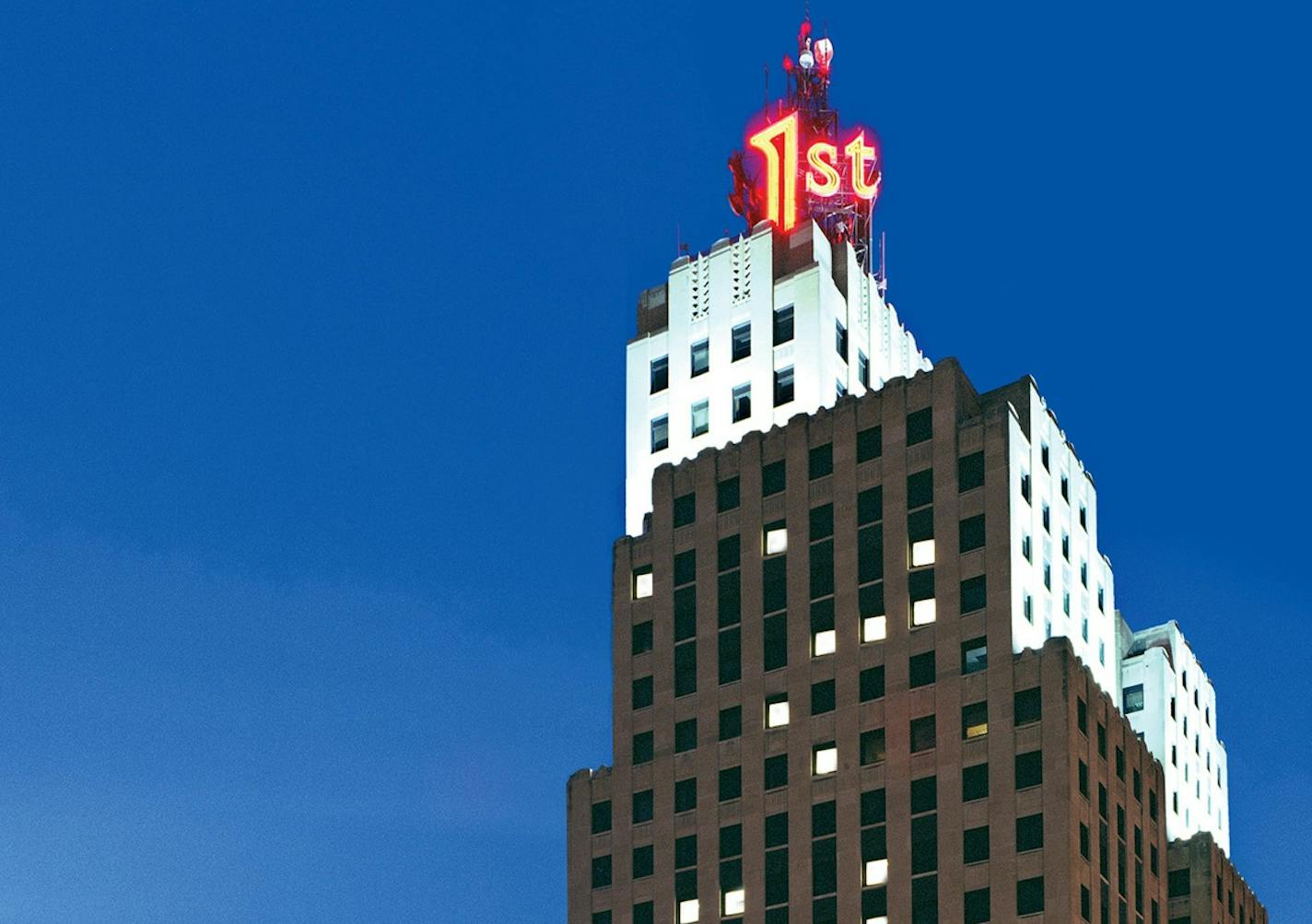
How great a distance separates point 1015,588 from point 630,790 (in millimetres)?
26422

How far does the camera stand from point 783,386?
159500mm

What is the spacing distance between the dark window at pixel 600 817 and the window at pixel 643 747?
317 cm

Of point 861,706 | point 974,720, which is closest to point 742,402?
point 861,706

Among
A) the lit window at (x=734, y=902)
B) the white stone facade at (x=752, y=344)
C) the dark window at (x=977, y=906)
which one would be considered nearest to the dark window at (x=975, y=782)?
the dark window at (x=977, y=906)

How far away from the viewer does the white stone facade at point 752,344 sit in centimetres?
15925

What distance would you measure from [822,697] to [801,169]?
140 feet

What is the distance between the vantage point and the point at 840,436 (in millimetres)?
151500

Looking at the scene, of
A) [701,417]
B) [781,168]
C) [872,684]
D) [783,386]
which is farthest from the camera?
[781,168]

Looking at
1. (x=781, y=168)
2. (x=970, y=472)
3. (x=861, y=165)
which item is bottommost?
(x=970, y=472)

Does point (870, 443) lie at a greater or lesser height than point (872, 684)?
greater

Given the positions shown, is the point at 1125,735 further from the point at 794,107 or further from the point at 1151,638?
the point at 794,107

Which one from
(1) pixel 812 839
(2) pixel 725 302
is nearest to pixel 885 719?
(1) pixel 812 839

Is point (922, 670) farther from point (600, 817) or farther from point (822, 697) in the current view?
point (600, 817)

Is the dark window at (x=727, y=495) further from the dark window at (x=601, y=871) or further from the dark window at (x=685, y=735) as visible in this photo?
the dark window at (x=601, y=871)
